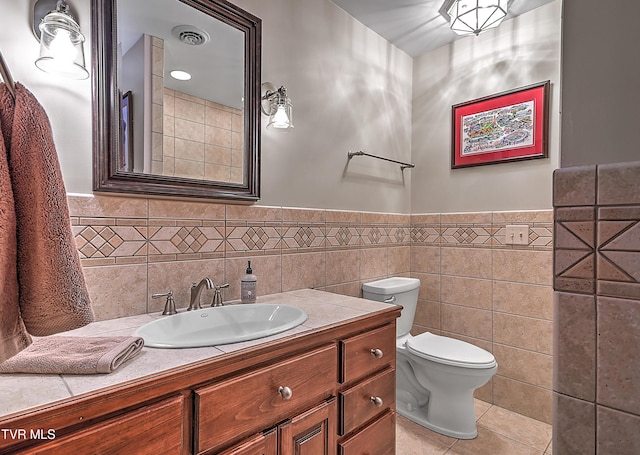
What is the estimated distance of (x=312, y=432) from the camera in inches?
42.4

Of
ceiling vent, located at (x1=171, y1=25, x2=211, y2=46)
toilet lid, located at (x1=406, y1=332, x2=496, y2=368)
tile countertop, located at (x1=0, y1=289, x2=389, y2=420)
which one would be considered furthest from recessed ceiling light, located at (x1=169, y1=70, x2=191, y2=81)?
toilet lid, located at (x1=406, y1=332, x2=496, y2=368)

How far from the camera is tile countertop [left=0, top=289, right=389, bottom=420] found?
65 centimetres

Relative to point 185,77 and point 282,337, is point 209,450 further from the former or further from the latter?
point 185,77

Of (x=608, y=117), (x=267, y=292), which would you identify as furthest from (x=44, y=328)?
(x=267, y=292)

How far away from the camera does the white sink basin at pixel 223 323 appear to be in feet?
3.77

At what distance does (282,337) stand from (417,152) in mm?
2011

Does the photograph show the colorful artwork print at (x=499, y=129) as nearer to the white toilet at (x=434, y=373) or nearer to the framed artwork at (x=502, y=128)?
the framed artwork at (x=502, y=128)

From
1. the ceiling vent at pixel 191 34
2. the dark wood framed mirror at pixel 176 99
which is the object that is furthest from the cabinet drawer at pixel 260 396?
the ceiling vent at pixel 191 34

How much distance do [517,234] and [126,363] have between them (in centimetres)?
209

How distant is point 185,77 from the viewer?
55.9 inches

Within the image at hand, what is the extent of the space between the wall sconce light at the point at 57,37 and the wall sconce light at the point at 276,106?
0.74 m

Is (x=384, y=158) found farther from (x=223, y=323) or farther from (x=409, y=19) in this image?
(x=223, y=323)

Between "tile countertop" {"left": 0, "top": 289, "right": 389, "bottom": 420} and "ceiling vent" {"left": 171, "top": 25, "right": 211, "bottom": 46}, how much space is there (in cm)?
109

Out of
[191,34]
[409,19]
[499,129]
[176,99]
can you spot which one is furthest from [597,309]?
[409,19]
